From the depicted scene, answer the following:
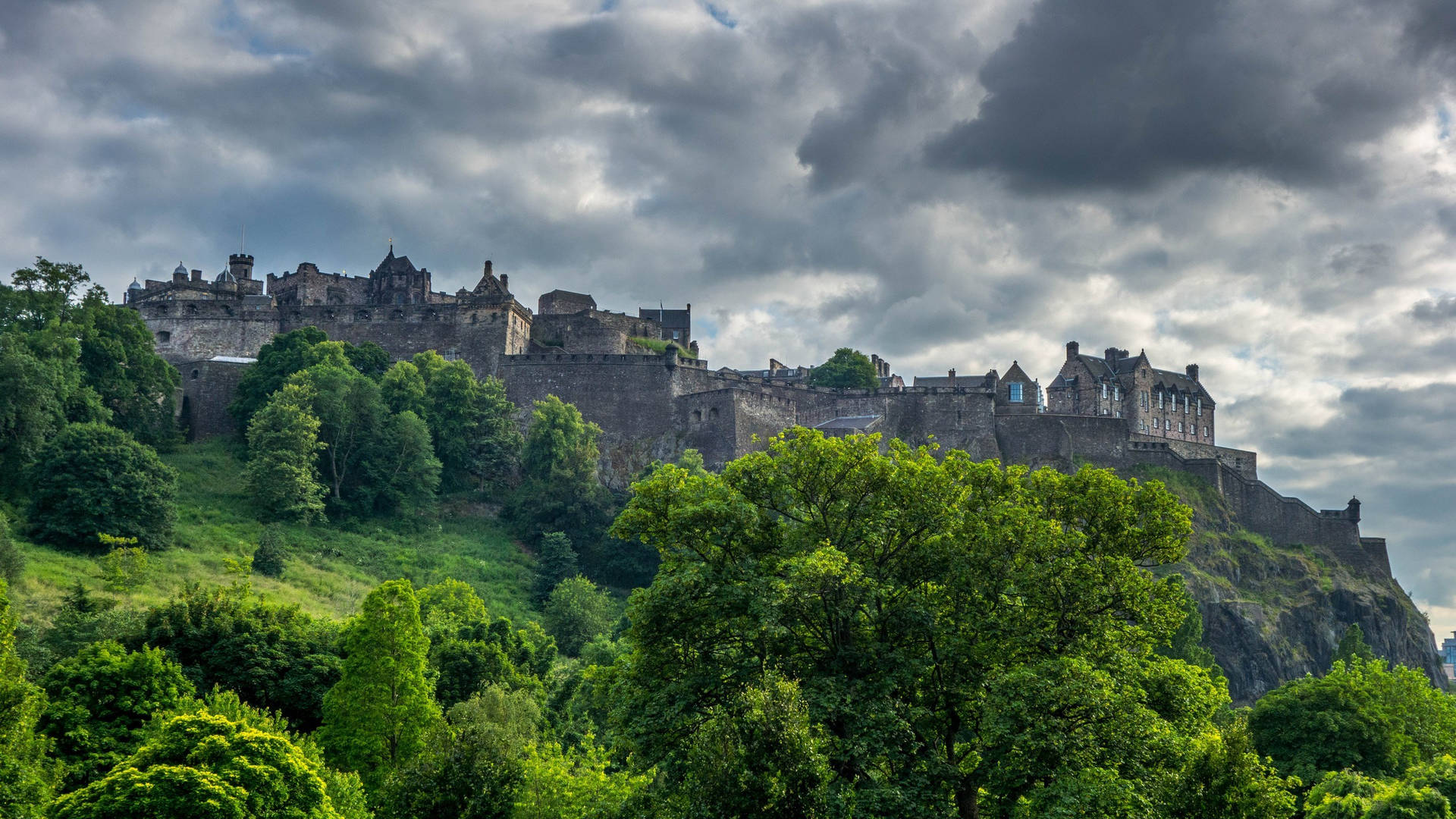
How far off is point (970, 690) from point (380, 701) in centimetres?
1475

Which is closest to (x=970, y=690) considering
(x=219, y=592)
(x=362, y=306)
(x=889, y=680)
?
(x=889, y=680)

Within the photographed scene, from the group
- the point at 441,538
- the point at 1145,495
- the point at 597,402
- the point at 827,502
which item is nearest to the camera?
the point at 1145,495

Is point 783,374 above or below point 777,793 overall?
above

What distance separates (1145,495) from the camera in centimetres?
2022

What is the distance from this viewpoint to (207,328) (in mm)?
68562

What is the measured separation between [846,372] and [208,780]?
60742 millimetres

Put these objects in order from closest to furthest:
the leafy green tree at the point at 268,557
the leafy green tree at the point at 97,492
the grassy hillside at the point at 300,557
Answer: the grassy hillside at the point at 300,557 → the leafy green tree at the point at 97,492 → the leafy green tree at the point at 268,557

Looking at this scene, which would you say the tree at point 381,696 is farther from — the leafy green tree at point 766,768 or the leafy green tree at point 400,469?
the leafy green tree at point 400,469

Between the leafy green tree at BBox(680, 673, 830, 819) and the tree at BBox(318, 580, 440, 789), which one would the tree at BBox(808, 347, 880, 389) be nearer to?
the tree at BBox(318, 580, 440, 789)

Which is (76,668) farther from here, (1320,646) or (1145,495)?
(1320,646)

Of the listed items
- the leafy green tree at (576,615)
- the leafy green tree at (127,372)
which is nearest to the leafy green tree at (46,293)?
the leafy green tree at (127,372)

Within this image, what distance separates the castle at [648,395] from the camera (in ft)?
211

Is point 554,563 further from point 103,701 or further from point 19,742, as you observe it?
point 19,742

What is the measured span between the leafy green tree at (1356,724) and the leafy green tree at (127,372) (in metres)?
44.5
